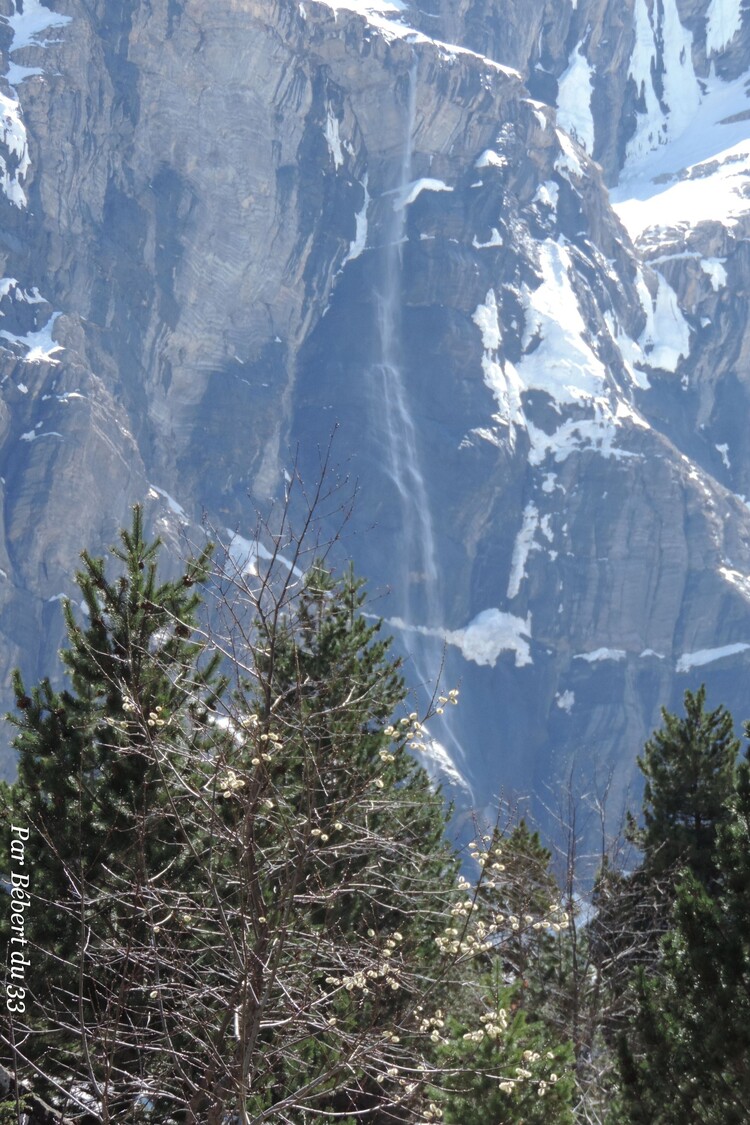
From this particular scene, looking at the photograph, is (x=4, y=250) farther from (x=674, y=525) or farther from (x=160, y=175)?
(x=674, y=525)

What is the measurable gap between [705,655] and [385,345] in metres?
57.7

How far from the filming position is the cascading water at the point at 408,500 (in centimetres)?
16912

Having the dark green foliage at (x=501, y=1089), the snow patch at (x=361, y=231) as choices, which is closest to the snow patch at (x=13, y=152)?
the snow patch at (x=361, y=231)

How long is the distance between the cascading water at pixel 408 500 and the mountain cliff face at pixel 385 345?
1.16 ft

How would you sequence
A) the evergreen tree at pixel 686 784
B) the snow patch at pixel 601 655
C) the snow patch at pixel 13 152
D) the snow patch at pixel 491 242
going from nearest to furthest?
the evergreen tree at pixel 686 784
the snow patch at pixel 13 152
the snow patch at pixel 601 655
the snow patch at pixel 491 242

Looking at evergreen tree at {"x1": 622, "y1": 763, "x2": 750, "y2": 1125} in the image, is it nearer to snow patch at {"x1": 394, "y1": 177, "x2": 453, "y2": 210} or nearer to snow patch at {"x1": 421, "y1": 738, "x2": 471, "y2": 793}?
snow patch at {"x1": 421, "y1": 738, "x2": 471, "y2": 793}

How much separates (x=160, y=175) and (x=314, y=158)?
23.1 meters

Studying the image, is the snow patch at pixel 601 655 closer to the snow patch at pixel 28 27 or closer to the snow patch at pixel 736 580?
the snow patch at pixel 736 580

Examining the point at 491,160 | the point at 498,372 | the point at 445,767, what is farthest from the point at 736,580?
the point at 491,160

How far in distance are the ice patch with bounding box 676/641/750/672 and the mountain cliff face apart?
0.36 metres

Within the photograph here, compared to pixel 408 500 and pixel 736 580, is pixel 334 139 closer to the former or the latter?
pixel 408 500

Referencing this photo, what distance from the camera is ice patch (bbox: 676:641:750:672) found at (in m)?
174

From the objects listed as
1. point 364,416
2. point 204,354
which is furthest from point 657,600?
point 204,354

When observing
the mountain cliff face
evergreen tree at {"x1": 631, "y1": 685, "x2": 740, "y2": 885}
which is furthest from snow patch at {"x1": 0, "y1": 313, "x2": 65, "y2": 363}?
evergreen tree at {"x1": 631, "y1": 685, "x2": 740, "y2": 885}
